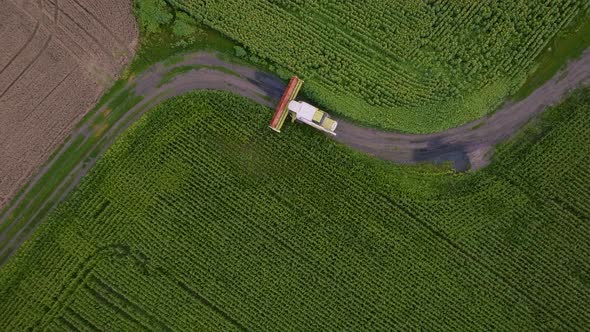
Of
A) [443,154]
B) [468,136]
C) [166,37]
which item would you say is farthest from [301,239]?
[166,37]

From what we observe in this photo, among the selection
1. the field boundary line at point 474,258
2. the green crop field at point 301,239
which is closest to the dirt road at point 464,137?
the green crop field at point 301,239

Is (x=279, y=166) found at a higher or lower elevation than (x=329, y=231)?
higher

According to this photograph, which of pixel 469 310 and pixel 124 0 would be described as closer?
pixel 469 310

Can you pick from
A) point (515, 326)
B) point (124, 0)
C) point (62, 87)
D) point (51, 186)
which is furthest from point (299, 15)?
point (515, 326)

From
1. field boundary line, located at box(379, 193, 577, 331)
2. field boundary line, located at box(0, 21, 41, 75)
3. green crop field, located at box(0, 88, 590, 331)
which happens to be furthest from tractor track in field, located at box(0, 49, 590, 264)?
field boundary line, located at box(0, 21, 41, 75)

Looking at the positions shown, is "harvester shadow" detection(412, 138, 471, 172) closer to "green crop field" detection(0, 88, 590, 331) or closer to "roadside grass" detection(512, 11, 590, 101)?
"green crop field" detection(0, 88, 590, 331)

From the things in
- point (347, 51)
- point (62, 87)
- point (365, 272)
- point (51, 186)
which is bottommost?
point (51, 186)

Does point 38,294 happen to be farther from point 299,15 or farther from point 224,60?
point 299,15
